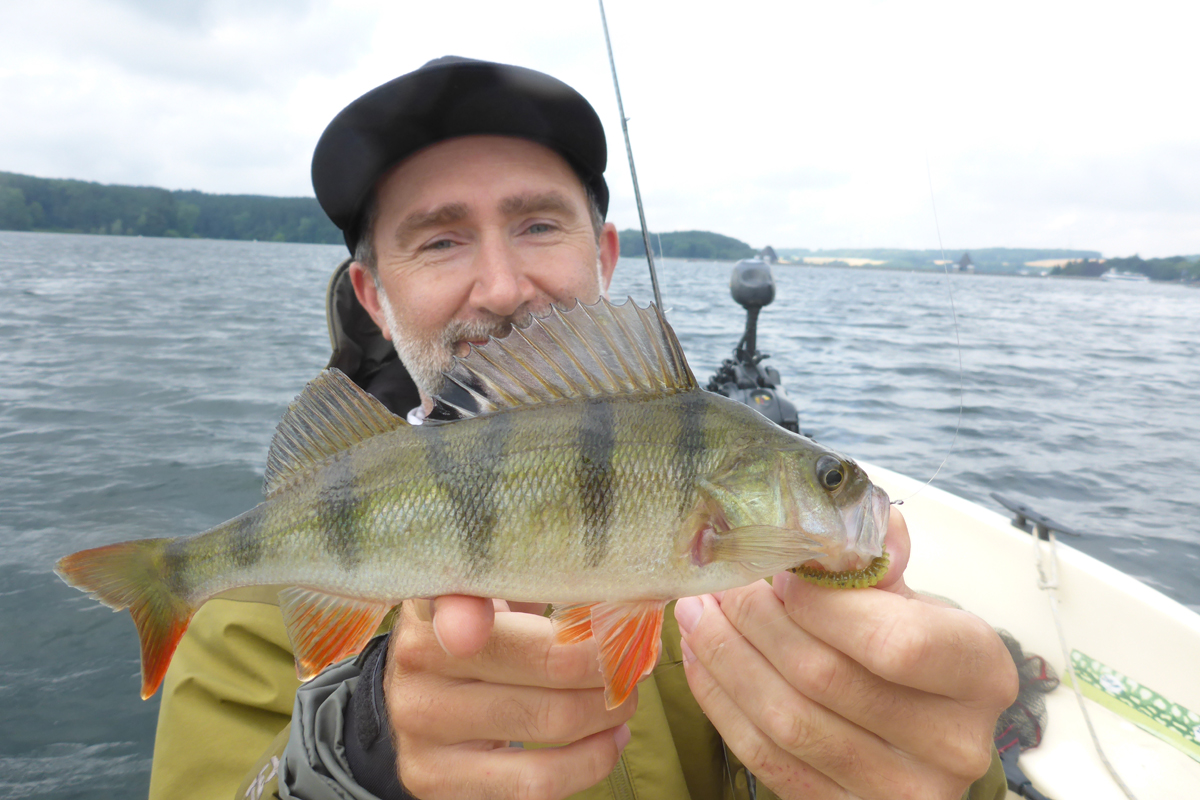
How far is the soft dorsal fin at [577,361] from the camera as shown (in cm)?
151

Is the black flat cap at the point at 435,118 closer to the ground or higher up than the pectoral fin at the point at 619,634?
higher up

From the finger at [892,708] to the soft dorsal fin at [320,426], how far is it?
1.13m

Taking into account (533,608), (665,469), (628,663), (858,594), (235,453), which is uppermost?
(665,469)

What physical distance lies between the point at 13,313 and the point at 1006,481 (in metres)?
23.8

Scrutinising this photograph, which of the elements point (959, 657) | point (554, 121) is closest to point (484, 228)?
point (554, 121)

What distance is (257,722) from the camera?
2473 millimetres

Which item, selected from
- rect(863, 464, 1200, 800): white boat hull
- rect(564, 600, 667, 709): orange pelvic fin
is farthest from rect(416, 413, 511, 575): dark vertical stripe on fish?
rect(863, 464, 1200, 800): white boat hull

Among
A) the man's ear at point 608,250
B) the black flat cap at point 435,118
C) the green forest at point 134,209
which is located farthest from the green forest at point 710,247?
the green forest at point 134,209

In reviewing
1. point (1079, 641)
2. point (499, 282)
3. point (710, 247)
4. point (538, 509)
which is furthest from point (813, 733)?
point (710, 247)

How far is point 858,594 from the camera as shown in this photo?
4.37ft

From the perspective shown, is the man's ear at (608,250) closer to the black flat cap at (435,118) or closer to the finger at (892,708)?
the black flat cap at (435,118)

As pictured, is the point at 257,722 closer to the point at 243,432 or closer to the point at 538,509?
the point at 538,509

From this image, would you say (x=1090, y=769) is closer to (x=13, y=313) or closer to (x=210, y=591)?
(x=210, y=591)

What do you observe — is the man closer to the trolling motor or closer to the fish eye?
the fish eye
